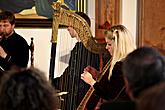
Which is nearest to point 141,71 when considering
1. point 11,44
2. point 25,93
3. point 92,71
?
point 25,93

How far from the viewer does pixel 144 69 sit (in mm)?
1413

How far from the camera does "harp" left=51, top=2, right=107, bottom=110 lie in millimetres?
2777

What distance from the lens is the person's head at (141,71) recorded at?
1.40 meters

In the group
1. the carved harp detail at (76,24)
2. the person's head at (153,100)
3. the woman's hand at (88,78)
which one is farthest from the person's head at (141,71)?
the woman's hand at (88,78)

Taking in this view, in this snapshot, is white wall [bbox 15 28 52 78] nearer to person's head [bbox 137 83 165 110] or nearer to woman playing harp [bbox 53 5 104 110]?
woman playing harp [bbox 53 5 104 110]

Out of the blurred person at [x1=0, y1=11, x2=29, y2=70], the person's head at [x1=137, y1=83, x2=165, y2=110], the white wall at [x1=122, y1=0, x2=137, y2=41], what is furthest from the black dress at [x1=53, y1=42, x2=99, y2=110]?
the person's head at [x1=137, y1=83, x2=165, y2=110]

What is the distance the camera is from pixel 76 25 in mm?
2844

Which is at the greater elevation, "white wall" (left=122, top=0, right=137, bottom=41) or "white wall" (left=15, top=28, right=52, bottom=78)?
"white wall" (left=122, top=0, right=137, bottom=41)

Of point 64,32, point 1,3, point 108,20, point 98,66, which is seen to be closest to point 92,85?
point 98,66

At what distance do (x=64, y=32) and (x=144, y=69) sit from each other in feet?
6.89

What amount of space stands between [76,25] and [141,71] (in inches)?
58.1

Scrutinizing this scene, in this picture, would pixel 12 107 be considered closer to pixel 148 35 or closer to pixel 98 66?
pixel 98 66

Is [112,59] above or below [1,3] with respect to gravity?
below

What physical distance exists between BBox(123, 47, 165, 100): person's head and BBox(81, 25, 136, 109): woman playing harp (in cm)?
115
